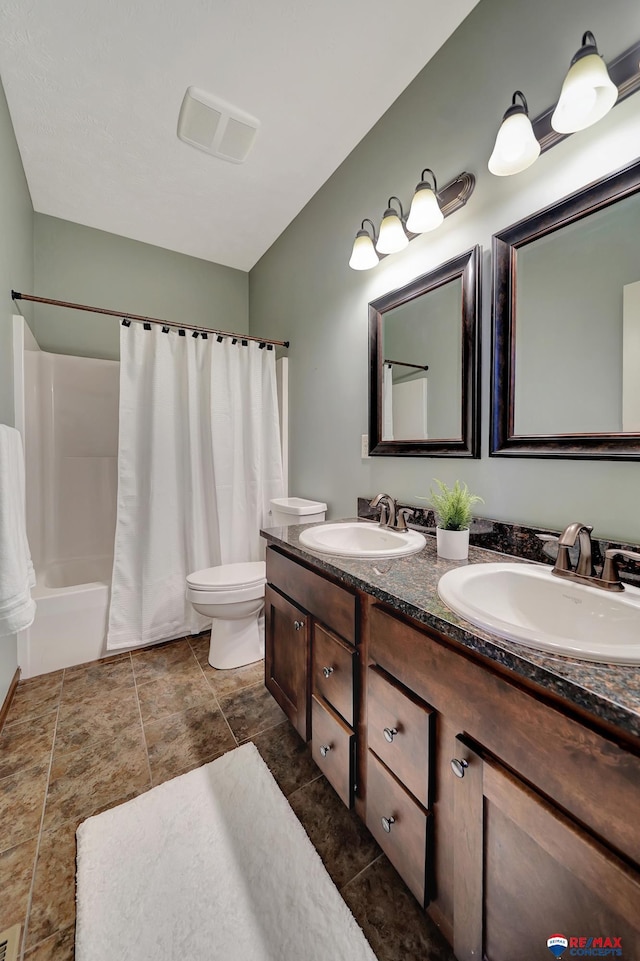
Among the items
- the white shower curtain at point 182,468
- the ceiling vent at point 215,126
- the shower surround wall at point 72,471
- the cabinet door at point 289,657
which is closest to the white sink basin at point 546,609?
the cabinet door at point 289,657

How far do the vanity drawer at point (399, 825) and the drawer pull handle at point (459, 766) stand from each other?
20 centimetres

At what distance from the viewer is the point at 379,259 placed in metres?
1.63

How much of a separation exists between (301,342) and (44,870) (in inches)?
95.1

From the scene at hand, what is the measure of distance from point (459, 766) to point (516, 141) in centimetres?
153

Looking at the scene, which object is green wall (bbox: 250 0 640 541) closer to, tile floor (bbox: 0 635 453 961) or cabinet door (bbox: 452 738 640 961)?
cabinet door (bbox: 452 738 640 961)

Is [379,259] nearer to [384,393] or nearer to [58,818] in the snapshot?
[384,393]

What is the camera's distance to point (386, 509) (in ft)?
4.99

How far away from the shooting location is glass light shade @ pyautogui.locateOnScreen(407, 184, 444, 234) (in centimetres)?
127

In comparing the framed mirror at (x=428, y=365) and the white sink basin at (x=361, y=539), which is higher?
the framed mirror at (x=428, y=365)

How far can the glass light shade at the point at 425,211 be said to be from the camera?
1.27 m

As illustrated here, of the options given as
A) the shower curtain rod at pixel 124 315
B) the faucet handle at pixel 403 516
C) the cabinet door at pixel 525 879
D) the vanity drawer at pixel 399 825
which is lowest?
the vanity drawer at pixel 399 825

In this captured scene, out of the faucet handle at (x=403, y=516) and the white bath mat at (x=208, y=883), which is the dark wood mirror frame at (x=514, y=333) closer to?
the faucet handle at (x=403, y=516)

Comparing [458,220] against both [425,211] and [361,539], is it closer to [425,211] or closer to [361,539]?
[425,211]

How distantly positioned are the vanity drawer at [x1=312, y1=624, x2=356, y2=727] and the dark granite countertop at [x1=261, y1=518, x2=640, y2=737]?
20cm
